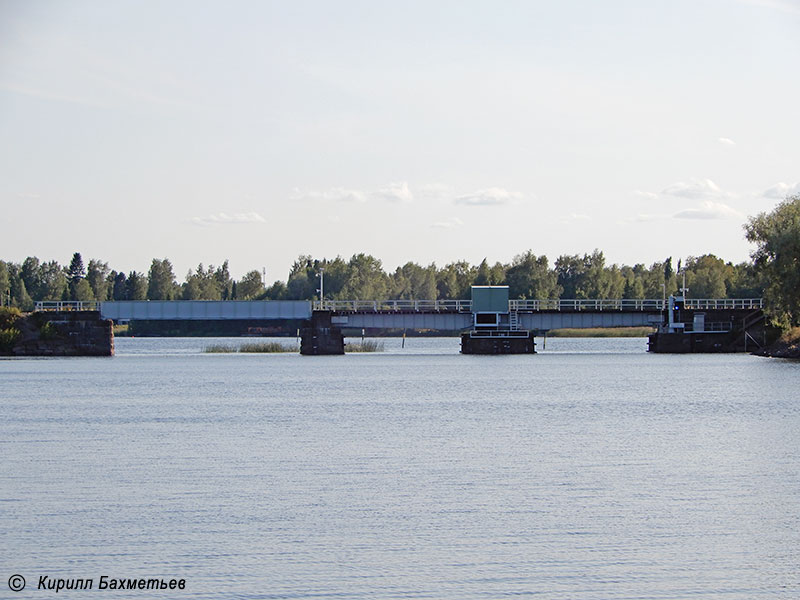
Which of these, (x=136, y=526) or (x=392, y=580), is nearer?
(x=392, y=580)

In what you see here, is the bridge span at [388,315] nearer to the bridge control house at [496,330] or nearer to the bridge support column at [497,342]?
the bridge control house at [496,330]

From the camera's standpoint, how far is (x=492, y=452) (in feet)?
136

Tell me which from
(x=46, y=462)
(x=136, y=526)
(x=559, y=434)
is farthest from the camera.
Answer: (x=559, y=434)

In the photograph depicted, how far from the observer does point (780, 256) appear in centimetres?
10744

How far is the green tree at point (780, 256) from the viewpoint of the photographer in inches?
4186

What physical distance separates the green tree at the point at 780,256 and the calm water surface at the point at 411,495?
148 ft

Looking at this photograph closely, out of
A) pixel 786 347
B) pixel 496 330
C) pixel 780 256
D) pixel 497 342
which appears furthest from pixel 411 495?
pixel 496 330

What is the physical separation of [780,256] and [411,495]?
8289cm

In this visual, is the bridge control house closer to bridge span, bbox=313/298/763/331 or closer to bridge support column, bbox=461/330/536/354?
bridge support column, bbox=461/330/536/354

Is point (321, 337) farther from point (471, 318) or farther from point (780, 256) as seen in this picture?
point (780, 256)

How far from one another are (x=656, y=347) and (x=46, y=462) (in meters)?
101

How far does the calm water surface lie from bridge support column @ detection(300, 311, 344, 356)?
59599 mm

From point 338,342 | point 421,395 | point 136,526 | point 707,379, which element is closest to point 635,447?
point 136,526

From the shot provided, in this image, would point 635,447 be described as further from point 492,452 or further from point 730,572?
point 730,572
